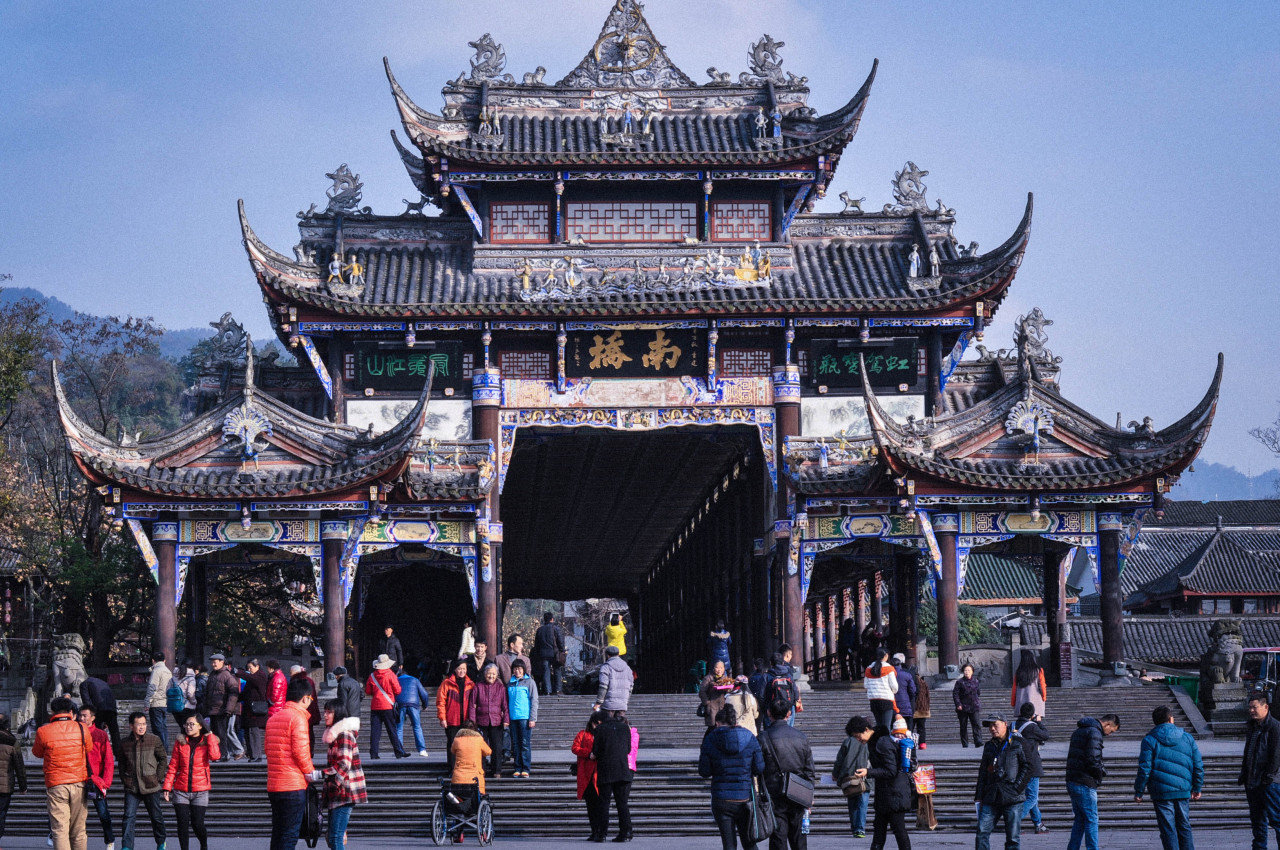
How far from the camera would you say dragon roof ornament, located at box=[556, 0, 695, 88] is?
1277 inches

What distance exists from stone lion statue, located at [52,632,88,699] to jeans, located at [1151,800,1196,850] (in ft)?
49.5

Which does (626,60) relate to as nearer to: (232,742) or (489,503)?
(489,503)

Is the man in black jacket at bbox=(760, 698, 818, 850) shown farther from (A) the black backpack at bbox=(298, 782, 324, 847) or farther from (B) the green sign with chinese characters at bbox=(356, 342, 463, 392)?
(B) the green sign with chinese characters at bbox=(356, 342, 463, 392)

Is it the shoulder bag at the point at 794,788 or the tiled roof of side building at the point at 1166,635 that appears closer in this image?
the shoulder bag at the point at 794,788

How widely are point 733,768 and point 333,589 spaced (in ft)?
49.5

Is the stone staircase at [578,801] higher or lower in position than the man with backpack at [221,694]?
lower

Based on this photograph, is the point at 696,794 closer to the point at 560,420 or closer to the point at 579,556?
the point at 560,420

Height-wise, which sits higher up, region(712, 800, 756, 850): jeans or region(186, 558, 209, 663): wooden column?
region(186, 558, 209, 663): wooden column

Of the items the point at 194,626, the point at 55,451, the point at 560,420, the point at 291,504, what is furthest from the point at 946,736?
the point at 55,451

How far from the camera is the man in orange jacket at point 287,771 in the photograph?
13352mm

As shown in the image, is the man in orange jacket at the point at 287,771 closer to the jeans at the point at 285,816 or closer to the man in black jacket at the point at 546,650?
the jeans at the point at 285,816

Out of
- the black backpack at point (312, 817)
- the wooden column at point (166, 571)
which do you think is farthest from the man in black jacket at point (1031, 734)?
the wooden column at point (166, 571)

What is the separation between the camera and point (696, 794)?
19.5 m

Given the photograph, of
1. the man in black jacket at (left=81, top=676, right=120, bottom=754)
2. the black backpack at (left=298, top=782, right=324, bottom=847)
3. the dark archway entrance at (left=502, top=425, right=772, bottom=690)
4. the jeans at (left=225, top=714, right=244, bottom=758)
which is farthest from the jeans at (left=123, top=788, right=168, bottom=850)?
the dark archway entrance at (left=502, top=425, right=772, bottom=690)
